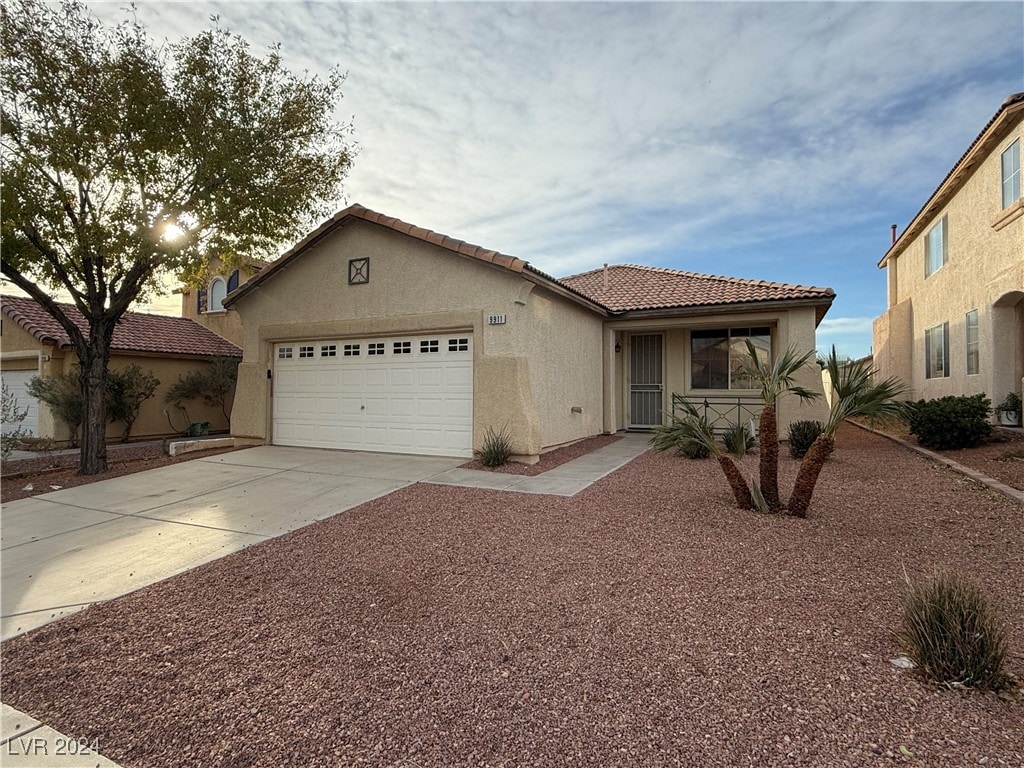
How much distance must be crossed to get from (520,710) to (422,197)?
448 inches

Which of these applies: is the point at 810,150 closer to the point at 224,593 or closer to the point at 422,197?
the point at 422,197

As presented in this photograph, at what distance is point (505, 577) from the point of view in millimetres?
4277

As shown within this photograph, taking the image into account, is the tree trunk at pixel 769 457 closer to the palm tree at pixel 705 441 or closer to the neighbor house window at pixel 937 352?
the palm tree at pixel 705 441

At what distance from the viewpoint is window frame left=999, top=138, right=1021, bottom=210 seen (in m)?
9.95

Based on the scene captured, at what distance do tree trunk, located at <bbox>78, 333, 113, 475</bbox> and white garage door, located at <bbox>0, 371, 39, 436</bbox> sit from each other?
23.6 ft

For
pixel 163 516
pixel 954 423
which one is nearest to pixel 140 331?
pixel 163 516

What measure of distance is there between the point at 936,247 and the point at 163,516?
64.2 ft

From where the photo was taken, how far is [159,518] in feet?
21.6

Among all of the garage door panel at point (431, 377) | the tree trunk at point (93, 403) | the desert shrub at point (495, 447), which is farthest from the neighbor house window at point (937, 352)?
the tree trunk at point (93, 403)

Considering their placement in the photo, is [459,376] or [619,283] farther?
[619,283]

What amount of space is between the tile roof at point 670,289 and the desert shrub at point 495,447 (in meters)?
5.55

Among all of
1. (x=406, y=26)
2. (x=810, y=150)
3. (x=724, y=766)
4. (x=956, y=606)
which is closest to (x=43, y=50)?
(x=406, y=26)

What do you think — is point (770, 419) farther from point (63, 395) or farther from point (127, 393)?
point (63, 395)

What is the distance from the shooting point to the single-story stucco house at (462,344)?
9.77 meters
